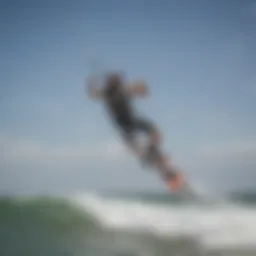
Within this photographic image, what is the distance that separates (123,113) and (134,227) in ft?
1.22

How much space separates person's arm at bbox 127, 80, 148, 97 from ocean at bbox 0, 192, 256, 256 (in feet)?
1.05

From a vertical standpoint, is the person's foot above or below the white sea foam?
above

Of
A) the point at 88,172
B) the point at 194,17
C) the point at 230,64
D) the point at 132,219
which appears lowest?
the point at 132,219

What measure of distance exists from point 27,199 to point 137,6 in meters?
0.72

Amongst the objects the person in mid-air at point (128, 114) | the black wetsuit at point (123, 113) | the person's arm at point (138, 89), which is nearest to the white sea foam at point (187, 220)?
the person in mid-air at point (128, 114)

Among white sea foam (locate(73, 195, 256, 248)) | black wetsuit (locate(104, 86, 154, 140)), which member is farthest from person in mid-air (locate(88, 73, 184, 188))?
white sea foam (locate(73, 195, 256, 248))

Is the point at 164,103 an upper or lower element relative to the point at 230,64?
lower

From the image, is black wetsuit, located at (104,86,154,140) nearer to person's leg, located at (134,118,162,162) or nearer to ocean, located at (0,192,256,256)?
person's leg, located at (134,118,162,162)

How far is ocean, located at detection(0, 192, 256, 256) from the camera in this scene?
4.76 ft

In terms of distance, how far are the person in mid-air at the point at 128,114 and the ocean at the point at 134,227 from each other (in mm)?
126

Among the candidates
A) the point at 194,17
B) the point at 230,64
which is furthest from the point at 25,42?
the point at 230,64

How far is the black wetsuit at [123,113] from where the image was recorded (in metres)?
1.44

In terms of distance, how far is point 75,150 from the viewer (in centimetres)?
146

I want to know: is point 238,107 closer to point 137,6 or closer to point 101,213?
point 137,6
